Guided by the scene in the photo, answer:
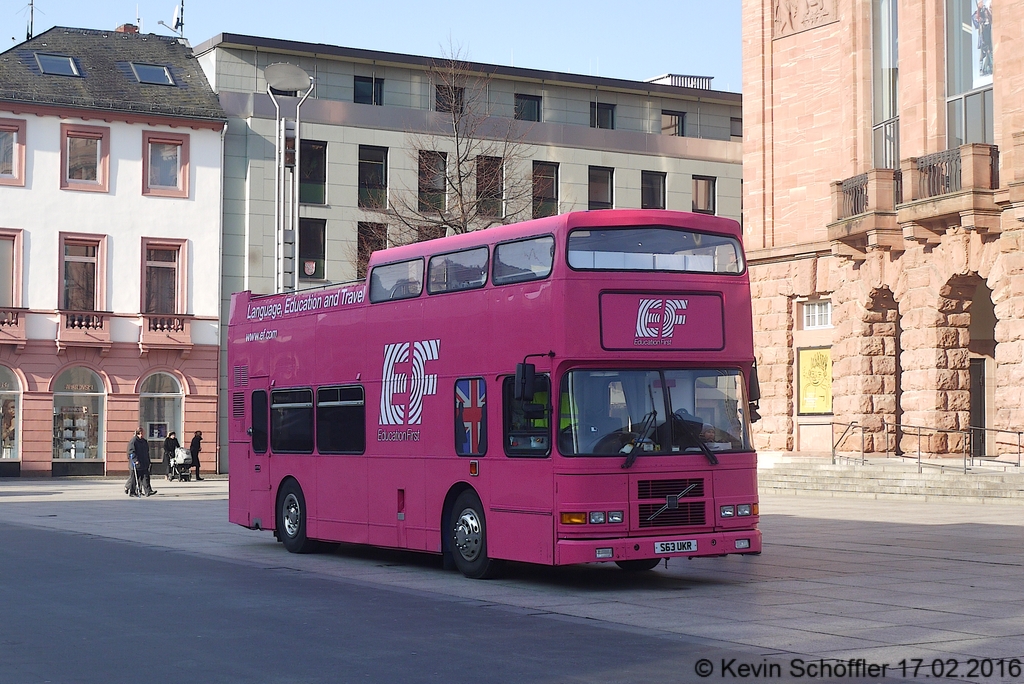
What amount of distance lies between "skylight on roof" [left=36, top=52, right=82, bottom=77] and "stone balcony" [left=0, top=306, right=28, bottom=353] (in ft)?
27.2

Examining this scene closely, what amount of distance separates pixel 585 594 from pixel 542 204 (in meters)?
40.4

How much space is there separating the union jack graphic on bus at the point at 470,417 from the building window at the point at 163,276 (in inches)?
1339

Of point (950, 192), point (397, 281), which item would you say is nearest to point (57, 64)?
point (950, 192)

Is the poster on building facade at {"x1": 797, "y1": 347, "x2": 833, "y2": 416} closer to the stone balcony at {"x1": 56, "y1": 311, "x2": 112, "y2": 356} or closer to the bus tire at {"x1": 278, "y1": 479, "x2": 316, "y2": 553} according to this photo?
the bus tire at {"x1": 278, "y1": 479, "x2": 316, "y2": 553}

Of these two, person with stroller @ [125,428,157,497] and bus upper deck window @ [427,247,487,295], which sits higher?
bus upper deck window @ [427,247,487,295]

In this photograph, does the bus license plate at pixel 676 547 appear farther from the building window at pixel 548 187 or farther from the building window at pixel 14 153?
the building window at pixel 548 187

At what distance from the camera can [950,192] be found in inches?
1204

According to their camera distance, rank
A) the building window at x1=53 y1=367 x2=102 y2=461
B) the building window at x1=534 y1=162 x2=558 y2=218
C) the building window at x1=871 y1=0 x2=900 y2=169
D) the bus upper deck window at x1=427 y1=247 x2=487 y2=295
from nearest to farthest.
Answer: the bus upper deck window at x1=427 y1=247 x2=487 y2=295 → the building window at x1=871 y1=0 x2=900 y2=169 → the building window at x1=53 y1=367 x2=102 y2=461 → the building window at x1=534 y1=162 x2=558 y2=218

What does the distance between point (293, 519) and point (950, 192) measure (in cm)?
1717

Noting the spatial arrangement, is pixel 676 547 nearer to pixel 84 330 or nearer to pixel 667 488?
pixel 667 488

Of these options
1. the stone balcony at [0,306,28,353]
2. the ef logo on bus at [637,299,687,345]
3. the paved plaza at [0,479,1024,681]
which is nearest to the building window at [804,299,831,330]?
the paved plaza at [0,479,1024,681]

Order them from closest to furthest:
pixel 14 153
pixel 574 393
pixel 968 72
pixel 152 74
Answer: pixel 574 393 < pixel 968 72 < pixel 14 153 < pixel 152 74

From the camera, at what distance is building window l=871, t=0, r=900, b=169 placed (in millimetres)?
34594

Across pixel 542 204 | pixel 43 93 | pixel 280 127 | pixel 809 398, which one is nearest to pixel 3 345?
pixel 43 93
